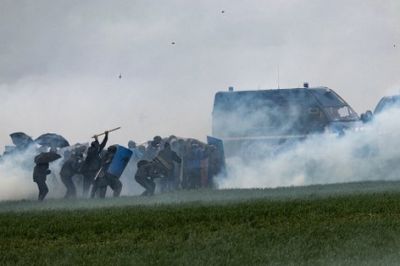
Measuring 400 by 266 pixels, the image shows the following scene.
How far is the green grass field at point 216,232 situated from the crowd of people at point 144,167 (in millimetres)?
6309

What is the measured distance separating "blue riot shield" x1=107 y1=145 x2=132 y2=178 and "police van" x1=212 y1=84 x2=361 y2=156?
9.16 meters

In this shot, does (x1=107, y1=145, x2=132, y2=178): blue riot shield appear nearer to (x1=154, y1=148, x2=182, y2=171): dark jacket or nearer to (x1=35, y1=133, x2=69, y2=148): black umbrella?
(x1=154, y1=148, x2=182, y2=171): dark jacket

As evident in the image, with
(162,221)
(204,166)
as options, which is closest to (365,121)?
(204,166)

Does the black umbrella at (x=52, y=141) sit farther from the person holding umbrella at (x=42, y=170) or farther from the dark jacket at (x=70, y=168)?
the person holding umbrella at (x=42, y=170)

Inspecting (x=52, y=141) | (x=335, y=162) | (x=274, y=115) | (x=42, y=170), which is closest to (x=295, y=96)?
(x=274, y=115)

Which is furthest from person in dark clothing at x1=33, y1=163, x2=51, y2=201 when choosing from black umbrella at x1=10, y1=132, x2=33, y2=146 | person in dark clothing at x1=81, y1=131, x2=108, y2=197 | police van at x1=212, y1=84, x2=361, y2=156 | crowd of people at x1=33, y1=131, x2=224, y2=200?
police van at x1=212, y1=84, x2=361, y2=156

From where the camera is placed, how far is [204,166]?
29844mm

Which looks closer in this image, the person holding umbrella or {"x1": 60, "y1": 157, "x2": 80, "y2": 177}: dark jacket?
the person holding umbrella

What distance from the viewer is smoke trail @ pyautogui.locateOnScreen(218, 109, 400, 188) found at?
29.5 metres

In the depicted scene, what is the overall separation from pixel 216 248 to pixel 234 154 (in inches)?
923

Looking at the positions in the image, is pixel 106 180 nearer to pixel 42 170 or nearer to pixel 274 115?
pixel 42 170

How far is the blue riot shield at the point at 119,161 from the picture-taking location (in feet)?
87.6

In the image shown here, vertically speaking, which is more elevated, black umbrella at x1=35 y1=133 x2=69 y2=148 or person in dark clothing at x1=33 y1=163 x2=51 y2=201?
black umbrella at x1=35 y1=133 x2=69 y2=148

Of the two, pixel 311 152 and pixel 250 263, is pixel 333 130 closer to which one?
pixel 311 152
